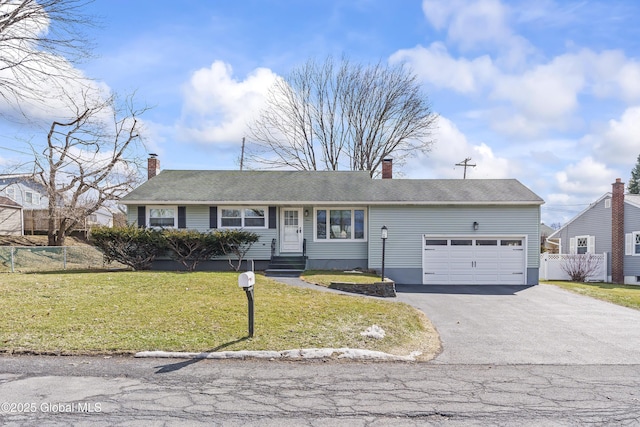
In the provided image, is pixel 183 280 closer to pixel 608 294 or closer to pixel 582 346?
pixel 582 346

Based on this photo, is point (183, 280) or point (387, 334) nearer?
point (387, 334)

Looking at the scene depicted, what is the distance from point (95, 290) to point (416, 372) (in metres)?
8.69

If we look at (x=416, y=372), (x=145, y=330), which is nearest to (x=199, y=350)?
(x=145, y=330)

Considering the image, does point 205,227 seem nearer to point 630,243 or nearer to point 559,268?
point 559,268

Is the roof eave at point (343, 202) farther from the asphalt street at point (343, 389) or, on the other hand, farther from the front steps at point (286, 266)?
the asphalt street at point (343, 389)

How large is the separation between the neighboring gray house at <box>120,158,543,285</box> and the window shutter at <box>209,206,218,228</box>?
40mm

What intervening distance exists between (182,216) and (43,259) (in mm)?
5720

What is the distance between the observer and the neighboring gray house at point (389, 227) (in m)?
17.2

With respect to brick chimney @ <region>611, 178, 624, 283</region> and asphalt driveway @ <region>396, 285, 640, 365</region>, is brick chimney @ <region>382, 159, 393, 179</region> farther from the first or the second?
brick chimney @ <region>611, 178, 624, 283</region>

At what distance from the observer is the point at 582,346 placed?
7.68 m

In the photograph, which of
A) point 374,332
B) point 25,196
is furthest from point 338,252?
point 25,196

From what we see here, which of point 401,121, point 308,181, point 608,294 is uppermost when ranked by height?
point 401,121

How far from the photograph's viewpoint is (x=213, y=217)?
17.3 metres

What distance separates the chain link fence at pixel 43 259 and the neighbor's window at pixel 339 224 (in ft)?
28.4
